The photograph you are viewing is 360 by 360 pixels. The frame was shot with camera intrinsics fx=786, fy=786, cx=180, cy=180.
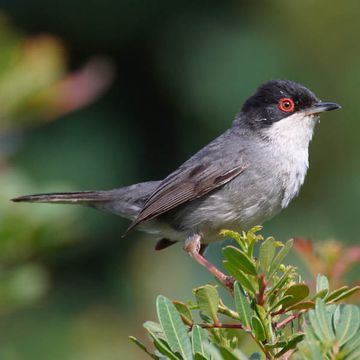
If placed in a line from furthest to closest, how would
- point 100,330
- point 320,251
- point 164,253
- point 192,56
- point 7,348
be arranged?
1. point 192,56
2. point 164,253
3. point 100,330
4. point 7,348
5. point 320,251

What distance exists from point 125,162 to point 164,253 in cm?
227

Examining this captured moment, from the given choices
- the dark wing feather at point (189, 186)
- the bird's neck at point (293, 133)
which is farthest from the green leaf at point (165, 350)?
the bird's neck at point (293, 133)

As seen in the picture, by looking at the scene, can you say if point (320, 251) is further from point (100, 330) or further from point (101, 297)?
point (101, 297)

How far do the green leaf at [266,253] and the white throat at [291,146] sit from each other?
2.41 meters

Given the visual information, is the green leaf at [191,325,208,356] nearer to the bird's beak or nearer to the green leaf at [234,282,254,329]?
the green leaf at [234,282,254,329]

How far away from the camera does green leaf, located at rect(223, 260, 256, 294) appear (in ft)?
7.00

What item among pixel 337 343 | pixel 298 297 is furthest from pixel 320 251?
pixel 337 343

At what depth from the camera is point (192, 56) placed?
8070mm

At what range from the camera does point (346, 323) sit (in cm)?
188

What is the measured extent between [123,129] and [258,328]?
701 cm

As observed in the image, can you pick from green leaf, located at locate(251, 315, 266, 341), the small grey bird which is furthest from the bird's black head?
green leaf, located at locate(251, 315, 266, 341)

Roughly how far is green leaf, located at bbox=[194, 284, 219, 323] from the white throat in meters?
2.38

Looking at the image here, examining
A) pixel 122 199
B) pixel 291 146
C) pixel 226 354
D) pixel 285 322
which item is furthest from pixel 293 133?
pixel 226 354

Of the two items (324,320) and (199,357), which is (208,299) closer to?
(199,357)
